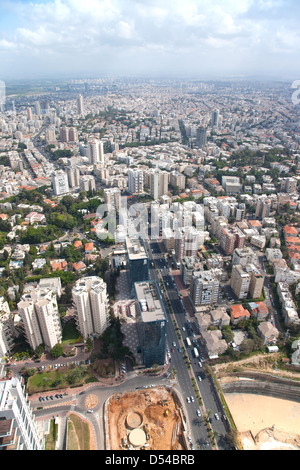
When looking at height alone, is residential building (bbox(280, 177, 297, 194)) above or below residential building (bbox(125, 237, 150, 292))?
below

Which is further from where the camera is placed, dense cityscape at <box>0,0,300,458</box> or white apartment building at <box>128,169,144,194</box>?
white apartment building at <box>128,169,144,194</box>

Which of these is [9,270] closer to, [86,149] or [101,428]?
[101,428]

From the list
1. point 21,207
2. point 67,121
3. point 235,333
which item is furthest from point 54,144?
point 235,333

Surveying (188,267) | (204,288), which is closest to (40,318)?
(204,288)

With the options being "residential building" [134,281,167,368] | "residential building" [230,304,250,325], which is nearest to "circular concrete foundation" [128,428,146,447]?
"residential building" [134,281,167,368]

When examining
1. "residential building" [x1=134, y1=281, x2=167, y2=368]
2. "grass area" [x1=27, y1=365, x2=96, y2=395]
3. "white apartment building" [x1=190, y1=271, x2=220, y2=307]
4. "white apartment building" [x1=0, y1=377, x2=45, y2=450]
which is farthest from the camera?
"white apartment building" [x1=190, y1=271, x2=220, y2=307]

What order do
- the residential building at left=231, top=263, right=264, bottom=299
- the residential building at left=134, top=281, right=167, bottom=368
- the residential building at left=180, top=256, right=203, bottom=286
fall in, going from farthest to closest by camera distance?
the residential building at left=180, top=256, right=203, bottom=286
the residential building at left=231, top=263, right=264, bottom=299
the residential building at left=134, top=281, right=167, bottom=368

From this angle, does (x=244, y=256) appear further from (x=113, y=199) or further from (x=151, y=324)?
(x=113, y=199)

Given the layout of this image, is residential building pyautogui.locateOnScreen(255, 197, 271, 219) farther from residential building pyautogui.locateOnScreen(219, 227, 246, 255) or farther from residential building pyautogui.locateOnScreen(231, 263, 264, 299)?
residential building pyautogui.locateOnScreen(231, 263, 264, 299)
